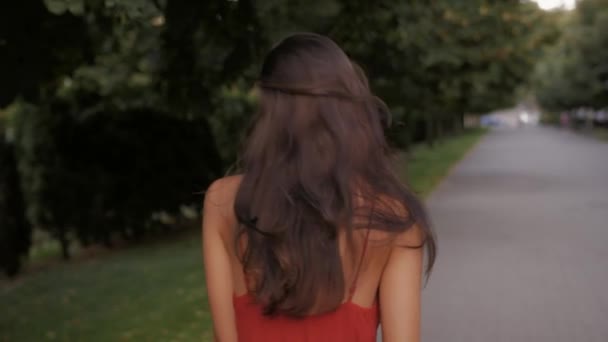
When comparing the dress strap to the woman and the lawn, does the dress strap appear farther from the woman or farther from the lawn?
the lawn

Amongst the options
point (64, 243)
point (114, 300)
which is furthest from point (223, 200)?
point (64, 243)

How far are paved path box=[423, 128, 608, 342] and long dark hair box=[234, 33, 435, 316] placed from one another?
12.3 ft

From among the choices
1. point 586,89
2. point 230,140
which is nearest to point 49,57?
point 230,140

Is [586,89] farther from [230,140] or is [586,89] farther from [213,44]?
[213,44]

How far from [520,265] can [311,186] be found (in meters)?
6.50

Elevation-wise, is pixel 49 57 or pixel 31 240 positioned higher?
pixel 49 57

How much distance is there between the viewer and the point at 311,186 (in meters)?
1.78

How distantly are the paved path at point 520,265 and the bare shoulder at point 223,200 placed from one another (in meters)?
3.74

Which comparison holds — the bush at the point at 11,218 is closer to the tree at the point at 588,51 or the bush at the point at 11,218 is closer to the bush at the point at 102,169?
the bush at the point at 102,169

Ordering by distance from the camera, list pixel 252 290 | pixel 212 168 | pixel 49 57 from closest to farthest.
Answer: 1. pixel 252 290
2. pixel 49 57
3. pixel 212 168

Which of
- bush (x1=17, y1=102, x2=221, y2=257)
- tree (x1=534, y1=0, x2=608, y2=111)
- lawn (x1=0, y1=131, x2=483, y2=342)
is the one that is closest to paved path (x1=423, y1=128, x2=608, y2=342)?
lawn (x1=0, y1=131, x2=483, y2=342)

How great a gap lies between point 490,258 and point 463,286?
Result: 54.7 inches

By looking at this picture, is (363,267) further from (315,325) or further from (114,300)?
(114,300)

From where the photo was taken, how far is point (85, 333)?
258 inches
